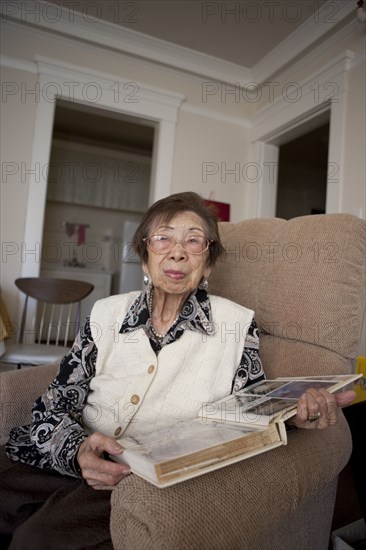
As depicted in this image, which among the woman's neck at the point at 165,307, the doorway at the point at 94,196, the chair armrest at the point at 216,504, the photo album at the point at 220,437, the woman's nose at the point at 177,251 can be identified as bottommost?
the chair armrest at the point at 216,504

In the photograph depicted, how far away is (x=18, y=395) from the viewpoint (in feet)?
3.54

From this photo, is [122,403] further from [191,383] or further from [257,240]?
[257,240]

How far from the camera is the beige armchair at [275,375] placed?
565 millimetres

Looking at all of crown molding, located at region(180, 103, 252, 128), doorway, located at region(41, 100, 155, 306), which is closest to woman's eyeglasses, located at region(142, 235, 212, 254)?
crown molding, located at region(180, 103, 252, 128)

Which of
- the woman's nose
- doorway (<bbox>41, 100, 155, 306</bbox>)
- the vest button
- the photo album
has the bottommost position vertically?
the vest button

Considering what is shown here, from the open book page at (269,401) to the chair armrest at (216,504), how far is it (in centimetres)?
8

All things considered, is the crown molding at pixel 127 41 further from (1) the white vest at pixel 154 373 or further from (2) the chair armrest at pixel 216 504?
(2) the chair armrest at pixel 216 504

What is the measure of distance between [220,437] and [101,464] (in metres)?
0.24

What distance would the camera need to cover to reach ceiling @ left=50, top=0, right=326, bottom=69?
268 cm

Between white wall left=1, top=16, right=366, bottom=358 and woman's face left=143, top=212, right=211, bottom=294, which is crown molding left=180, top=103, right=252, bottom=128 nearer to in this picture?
white wall left=1, top=16, right=366, bottom=358

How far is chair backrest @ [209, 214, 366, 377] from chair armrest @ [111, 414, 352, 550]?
0.35 m

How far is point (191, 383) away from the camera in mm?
971

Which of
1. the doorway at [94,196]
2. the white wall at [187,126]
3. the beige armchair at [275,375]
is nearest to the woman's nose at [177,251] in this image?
the beige armchair at [275,375]

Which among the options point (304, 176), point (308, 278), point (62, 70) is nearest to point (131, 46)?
point (62, 70)
